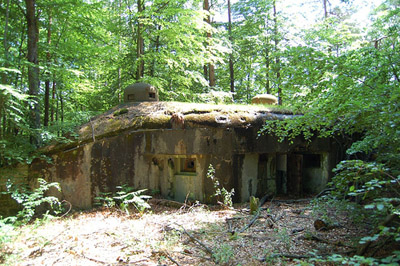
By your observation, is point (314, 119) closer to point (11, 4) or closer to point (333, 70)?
point (333, 70)

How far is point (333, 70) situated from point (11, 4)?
8971 millimetres

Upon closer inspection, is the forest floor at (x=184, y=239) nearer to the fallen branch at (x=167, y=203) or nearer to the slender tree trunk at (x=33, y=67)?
the fallen branch at (x=167, y=203)

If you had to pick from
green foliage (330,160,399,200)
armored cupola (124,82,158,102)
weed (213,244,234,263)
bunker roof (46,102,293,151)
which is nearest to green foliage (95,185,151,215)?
bunker roof (46,102,293,151)

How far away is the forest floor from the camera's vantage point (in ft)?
13.1

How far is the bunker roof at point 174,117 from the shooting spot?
7121 millimetres

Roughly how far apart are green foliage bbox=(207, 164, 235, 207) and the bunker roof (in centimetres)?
116

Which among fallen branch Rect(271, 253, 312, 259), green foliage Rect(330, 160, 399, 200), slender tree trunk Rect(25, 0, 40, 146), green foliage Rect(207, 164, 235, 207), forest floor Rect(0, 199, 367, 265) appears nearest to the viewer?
green foliage Rect(330, 160, 399, 200)

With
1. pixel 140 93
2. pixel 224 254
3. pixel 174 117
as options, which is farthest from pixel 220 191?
pixel 140 93

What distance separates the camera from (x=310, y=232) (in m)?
4.71

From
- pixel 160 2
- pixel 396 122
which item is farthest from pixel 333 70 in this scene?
pixel 160 2

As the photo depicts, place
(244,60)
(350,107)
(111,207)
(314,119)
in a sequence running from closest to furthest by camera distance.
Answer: (350,107), (314,119), (111,207), (244,60)

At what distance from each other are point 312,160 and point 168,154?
4830 mm

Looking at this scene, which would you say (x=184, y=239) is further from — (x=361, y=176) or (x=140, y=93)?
(x=140, y=93)

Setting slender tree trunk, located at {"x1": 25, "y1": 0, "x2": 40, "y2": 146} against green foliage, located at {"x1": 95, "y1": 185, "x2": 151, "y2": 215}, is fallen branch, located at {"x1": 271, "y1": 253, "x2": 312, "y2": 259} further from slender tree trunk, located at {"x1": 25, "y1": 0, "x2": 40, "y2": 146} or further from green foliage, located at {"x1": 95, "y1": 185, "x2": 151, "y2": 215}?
slender tree trunk, located at {"x1": 25, "y1": 0, "x2": 40, "y2": 146}
